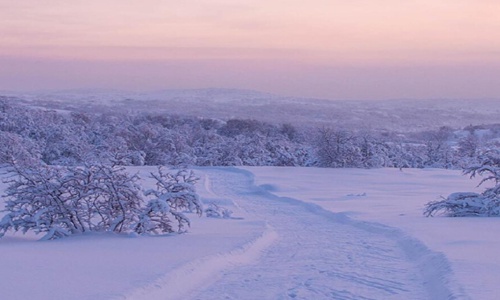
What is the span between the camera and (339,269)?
9.68 meters

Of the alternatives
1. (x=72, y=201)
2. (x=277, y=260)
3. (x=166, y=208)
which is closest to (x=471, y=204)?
(x=277, y=260)

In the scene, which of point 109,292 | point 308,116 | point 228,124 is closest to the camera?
point 109,292

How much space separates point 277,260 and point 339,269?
46.5 inches

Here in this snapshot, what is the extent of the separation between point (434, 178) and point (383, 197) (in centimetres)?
866

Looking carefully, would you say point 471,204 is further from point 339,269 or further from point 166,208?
point 166,208

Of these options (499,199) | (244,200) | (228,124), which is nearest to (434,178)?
(244,200)

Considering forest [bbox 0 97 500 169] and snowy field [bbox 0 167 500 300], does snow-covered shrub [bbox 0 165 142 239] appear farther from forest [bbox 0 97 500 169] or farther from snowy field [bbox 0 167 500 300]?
forest [bbox 0 97 500 169]

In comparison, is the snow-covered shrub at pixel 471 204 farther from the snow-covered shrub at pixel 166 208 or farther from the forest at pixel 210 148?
the forest at pixel 210 148

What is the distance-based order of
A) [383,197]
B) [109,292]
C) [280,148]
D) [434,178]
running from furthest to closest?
[280,148] → [434,178] → [383,197] → [109,292]

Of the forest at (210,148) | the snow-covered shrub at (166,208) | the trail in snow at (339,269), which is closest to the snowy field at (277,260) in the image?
the trail in snow at (339,269)

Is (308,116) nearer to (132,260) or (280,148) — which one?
(280,148)

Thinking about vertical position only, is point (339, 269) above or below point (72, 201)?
below

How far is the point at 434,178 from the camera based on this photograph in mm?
29719

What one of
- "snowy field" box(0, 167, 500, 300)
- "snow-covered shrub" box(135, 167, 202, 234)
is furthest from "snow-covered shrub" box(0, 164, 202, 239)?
"snowy field" box(0, 167, 500, 300)
